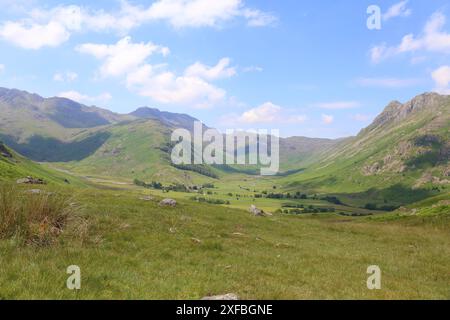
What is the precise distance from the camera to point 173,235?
80.5ft

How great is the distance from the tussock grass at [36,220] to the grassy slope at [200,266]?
1025 millimetres

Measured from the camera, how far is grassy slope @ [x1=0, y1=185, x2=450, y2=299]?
43.6ft

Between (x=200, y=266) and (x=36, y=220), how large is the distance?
904cm

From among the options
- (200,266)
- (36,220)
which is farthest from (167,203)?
(200,266)

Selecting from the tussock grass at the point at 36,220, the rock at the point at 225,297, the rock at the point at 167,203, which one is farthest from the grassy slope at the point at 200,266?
the rock at the point at 167,203

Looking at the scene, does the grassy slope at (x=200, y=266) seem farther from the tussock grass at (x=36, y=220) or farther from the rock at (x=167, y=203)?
the rock at (x=167, y=203)

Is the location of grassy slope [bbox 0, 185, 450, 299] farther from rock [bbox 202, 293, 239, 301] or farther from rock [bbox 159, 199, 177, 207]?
rock [bbox 159, 199, 177, 207]

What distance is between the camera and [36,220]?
1908 cm

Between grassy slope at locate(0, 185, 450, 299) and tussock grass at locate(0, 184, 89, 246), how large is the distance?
103 centimetres

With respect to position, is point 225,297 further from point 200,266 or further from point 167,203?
point 167,203

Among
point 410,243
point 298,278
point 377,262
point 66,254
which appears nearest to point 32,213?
point 66,254

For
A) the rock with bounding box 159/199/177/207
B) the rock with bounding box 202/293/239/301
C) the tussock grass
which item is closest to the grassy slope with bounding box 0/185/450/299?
the rock with bounding box 202/293/239/301
